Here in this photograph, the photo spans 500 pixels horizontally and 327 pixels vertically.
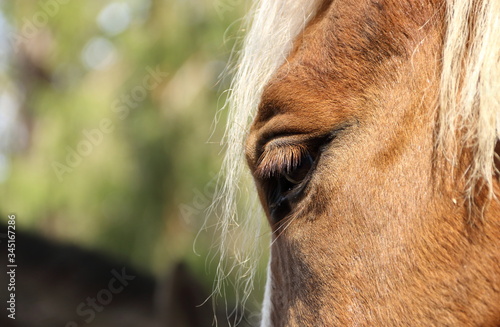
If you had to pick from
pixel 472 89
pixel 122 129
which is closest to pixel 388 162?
pixel 472 89

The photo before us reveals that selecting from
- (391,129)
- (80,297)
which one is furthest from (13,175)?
(391,129)

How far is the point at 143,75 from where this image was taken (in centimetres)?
677

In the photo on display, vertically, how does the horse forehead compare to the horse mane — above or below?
above

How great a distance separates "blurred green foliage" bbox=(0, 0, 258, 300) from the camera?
643 cm

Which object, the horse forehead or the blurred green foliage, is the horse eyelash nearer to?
the horse forehead

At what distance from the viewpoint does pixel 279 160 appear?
4.47ft

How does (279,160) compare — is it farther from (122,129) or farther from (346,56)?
(122,129)

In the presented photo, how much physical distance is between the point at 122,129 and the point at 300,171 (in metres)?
5.52

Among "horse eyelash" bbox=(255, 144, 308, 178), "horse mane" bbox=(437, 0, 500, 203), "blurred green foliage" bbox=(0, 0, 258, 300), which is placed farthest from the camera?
"blurred green foliage" bbox=(0, 0, 258, 300)

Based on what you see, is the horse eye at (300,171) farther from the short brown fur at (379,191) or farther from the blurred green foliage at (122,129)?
the blurred green foliage at (122,129)

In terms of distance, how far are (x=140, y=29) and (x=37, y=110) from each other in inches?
58.5

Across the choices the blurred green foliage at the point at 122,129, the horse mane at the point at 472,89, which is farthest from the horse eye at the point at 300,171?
the blurred green foliage at the point at 122,129

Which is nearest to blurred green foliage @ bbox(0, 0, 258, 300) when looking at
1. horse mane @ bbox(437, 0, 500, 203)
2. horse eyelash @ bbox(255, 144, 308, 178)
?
horse eyelash @ bbox(255, 144, 308, 178)

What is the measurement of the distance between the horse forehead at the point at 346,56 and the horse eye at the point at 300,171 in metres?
0.10
